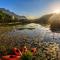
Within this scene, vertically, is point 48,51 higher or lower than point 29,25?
lower

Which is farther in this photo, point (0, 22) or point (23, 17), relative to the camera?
point (0, 22)

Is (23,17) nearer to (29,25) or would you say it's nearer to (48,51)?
(29,25)

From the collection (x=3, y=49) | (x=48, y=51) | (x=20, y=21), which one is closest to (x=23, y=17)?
(x=20, y=21)

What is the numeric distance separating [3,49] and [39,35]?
98.2 inches

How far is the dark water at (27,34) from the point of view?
10.2 metres

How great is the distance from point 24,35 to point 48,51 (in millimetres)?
2769

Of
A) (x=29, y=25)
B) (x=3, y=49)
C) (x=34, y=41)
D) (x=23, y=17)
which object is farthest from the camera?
(x=29, y=25)

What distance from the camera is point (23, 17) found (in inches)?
458

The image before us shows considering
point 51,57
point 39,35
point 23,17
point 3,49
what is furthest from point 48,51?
point 23,17

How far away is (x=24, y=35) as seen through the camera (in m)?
10.7

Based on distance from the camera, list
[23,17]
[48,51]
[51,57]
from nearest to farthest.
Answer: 1. [51,57]
2. [48,51]
3. [23,17]

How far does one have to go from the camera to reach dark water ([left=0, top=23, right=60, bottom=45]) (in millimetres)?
10216

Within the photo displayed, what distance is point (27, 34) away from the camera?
429 inches

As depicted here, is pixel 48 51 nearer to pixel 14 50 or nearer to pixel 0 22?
pixel 14 50
